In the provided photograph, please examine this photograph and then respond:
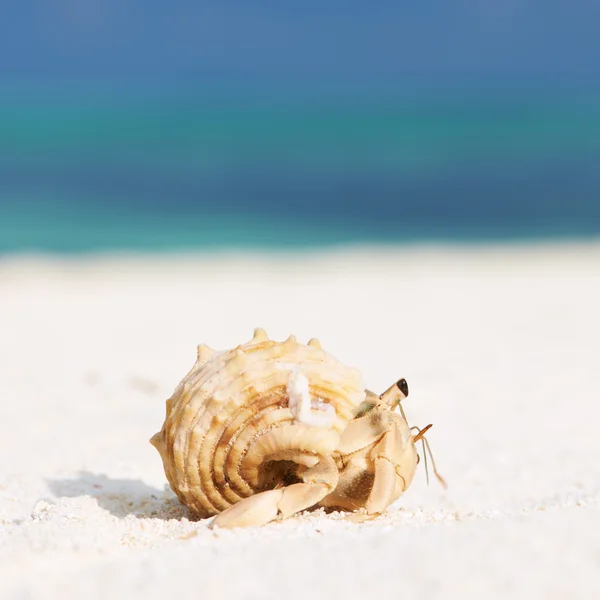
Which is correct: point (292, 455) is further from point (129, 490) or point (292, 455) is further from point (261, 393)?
point (129, 490)

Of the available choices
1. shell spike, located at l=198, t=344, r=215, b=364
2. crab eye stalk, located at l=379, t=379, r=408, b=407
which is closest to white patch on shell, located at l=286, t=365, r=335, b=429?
crab eye stalk, located at l=379, t=379, r=408, b=407

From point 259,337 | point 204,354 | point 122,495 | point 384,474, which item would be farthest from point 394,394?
point 122,495

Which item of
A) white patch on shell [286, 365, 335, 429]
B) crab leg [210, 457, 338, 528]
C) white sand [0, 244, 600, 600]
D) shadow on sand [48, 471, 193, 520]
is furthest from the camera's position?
shadow on sand [48, 471, 193, 520]

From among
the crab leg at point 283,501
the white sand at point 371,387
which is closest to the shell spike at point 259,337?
the crab leg at point 283,501

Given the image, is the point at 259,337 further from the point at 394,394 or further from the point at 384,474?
the point at 384,474

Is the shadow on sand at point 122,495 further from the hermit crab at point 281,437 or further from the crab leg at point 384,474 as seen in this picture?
the crab leg at point 384,474

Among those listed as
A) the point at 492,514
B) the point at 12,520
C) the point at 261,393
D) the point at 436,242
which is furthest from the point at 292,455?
the point at 436,242

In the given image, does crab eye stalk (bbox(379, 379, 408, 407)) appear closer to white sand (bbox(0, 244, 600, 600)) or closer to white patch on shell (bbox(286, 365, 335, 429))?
white patch on shell (bbox(286, 365, 335, 429))
